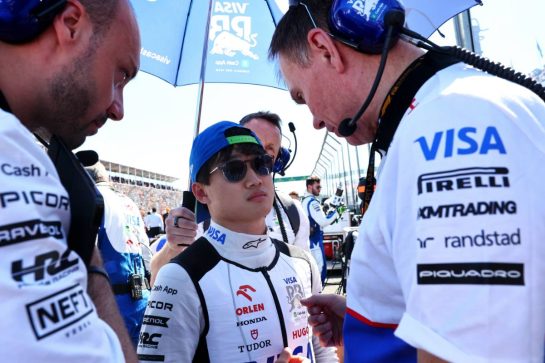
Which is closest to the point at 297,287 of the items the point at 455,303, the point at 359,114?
the point at 359,114

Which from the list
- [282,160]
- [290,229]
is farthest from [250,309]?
[282,160]

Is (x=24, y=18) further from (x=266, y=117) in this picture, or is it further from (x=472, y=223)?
(x=266, y=117)

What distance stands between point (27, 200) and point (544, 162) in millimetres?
908

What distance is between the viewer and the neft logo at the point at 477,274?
2.32ft

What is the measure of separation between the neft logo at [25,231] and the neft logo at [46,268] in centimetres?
3

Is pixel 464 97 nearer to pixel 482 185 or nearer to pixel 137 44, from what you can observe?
pixel 482 185

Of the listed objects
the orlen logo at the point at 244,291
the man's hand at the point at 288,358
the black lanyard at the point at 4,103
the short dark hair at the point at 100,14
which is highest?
the short dark hair at the point at 100,14

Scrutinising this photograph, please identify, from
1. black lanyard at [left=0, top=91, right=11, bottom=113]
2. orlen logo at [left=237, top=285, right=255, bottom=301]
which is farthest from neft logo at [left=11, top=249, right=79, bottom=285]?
orlen logo at [left=237, top=285, right=255, bottom=301]

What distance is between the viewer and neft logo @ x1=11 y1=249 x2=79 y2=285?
0.65 meters

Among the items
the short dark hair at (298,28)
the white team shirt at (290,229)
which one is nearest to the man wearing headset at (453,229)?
the short dark hair at (298,28)

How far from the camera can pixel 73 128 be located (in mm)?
1113

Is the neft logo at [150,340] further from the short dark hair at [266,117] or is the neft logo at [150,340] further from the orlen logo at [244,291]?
the short dark hair at [266,117]

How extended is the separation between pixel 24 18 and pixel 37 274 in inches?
23.0

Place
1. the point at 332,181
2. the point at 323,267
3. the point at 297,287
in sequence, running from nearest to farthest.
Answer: the point at 297,287, the point at 323,267, the point at 332,181
